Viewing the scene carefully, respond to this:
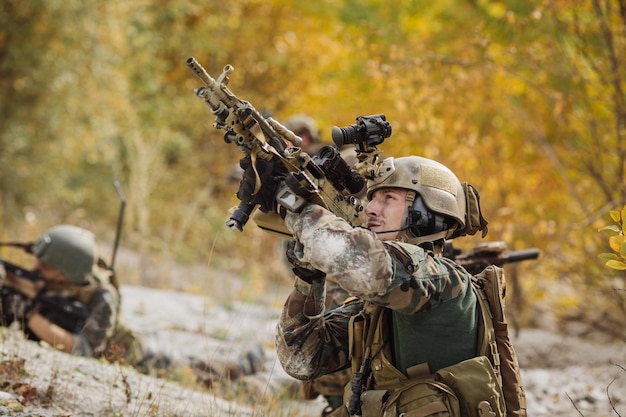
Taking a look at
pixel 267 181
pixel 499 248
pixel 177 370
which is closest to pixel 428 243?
pixel 267 181

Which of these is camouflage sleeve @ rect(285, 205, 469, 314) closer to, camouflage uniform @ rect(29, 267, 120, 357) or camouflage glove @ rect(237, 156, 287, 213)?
camouflage glove @ rect(237, 156, 287, 213)

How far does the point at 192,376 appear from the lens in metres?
5.52

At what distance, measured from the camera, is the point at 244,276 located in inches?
464

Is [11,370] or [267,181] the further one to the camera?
[11,370]

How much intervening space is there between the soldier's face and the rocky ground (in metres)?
1.00

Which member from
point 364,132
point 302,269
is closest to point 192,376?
point 302,269

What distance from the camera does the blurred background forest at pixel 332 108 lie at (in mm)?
7465

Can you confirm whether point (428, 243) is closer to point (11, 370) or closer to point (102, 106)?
point (11, 370)

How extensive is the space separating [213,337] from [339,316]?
402 cm

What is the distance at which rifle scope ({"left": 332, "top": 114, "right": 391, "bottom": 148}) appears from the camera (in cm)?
302

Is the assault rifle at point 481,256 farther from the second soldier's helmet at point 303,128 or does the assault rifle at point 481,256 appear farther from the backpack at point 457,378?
the second soldier's helmet at point 303,128

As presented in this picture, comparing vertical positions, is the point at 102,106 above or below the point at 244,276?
above

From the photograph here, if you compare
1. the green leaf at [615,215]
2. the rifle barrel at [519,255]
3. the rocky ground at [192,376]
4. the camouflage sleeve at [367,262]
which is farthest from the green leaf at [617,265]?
the rifle barrel at [519,255]

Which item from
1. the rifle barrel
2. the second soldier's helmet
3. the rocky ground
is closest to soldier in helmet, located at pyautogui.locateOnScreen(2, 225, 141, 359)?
the rocky ground
